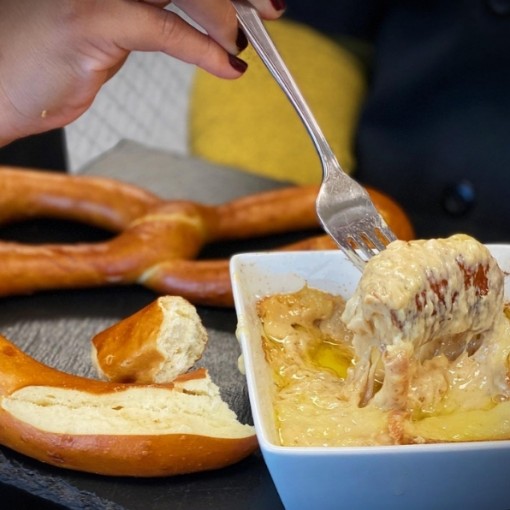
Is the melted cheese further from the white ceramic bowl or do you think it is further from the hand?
the hand

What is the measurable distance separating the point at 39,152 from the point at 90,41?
68 cm

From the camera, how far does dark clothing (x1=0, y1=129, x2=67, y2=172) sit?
4.75 ft

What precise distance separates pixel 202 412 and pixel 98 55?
412 millimetres

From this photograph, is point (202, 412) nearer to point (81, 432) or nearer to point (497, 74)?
point (81, 432)

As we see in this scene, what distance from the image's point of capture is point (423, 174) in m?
1.53

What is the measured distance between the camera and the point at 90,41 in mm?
872

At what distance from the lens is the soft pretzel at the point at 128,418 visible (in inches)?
29.1

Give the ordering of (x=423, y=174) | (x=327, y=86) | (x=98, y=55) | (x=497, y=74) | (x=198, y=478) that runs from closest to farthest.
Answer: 1. (x=198, y=478)
2. (x=98, y=55)
3. (x=497, y=74)
4. (x=423, y=174)
5. (x=327, y=86)

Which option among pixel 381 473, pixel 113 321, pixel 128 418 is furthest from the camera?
pixel 113 321

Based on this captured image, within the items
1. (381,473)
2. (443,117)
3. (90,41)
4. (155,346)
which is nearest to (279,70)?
(90,41)

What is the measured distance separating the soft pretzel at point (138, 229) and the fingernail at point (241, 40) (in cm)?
28

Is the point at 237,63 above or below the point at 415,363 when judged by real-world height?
above

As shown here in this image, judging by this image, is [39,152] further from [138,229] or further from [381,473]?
[381,473]

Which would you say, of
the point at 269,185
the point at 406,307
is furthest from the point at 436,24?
the point at 406,307
